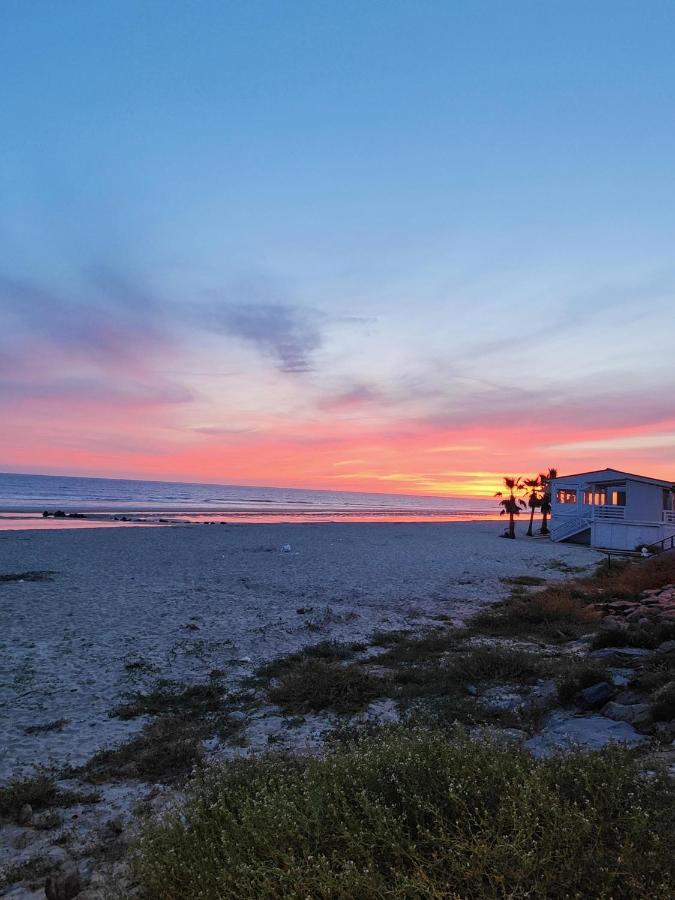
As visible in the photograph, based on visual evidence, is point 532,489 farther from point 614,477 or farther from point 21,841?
point 21,841

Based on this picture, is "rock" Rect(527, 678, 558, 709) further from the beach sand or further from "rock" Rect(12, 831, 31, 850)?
"rock" Rect(12, 831, 31, 850)

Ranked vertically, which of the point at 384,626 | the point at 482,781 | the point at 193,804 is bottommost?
the point at 384,626

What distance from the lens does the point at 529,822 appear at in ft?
12.0

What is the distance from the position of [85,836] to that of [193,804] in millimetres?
1469

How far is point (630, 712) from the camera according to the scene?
24.1 feet

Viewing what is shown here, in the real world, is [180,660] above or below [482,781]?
below

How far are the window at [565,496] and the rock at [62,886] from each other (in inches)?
1967

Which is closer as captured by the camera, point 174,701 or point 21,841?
point 21,841

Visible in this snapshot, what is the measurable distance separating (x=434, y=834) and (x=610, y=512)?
1708 inches

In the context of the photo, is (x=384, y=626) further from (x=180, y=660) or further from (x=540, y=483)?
(x=540, y=483)

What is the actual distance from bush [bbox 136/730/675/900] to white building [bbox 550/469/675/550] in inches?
1440

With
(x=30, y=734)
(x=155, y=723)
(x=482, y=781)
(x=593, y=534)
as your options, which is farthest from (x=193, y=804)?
(x=593, y=534)

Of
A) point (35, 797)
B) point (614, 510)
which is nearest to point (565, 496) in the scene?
point (614, 510)

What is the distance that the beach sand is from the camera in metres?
9.53
